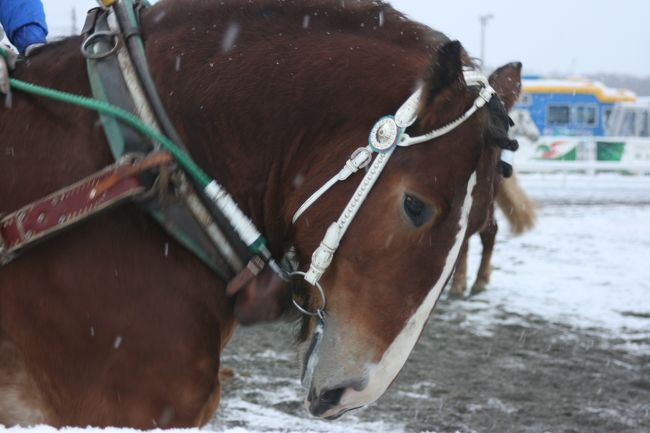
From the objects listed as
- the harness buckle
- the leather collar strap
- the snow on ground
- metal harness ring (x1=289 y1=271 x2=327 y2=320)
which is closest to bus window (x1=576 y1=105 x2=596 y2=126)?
the snow on ground

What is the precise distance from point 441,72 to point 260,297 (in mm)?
740

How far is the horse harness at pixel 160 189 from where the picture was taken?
1.65 metres

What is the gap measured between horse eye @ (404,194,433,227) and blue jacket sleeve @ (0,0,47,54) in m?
1.45

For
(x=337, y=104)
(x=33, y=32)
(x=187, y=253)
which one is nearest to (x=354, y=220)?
(x=337, y=104)

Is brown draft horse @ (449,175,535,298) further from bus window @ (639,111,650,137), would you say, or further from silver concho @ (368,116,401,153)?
bus window @ (639,111,650,137)

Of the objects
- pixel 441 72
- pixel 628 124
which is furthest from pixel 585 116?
pixel 441 72

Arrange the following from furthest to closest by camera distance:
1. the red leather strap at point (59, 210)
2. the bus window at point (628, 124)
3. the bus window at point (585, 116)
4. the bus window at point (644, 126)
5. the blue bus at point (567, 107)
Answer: the bus window at point (644, 126) → the bus window at point (628, 124) → the bus window at point (585, 116) → the blue bus at point (567, 107) → the red leather strap at point (59, 210)

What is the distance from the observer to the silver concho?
5.73 ft

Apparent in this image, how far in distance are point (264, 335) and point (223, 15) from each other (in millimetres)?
4265

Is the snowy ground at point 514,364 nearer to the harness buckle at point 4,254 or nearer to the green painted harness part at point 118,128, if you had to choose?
the green painted harness part at point 118,128

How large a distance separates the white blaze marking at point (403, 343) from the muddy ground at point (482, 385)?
169cm

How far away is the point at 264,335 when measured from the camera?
5.93 m

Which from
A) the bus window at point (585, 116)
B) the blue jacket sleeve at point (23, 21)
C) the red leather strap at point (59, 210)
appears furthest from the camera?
the bus window at point (585, 116)

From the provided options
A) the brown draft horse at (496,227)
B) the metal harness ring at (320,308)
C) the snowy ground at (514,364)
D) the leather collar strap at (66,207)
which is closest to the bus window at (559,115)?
the snowy ground at (514,364)
